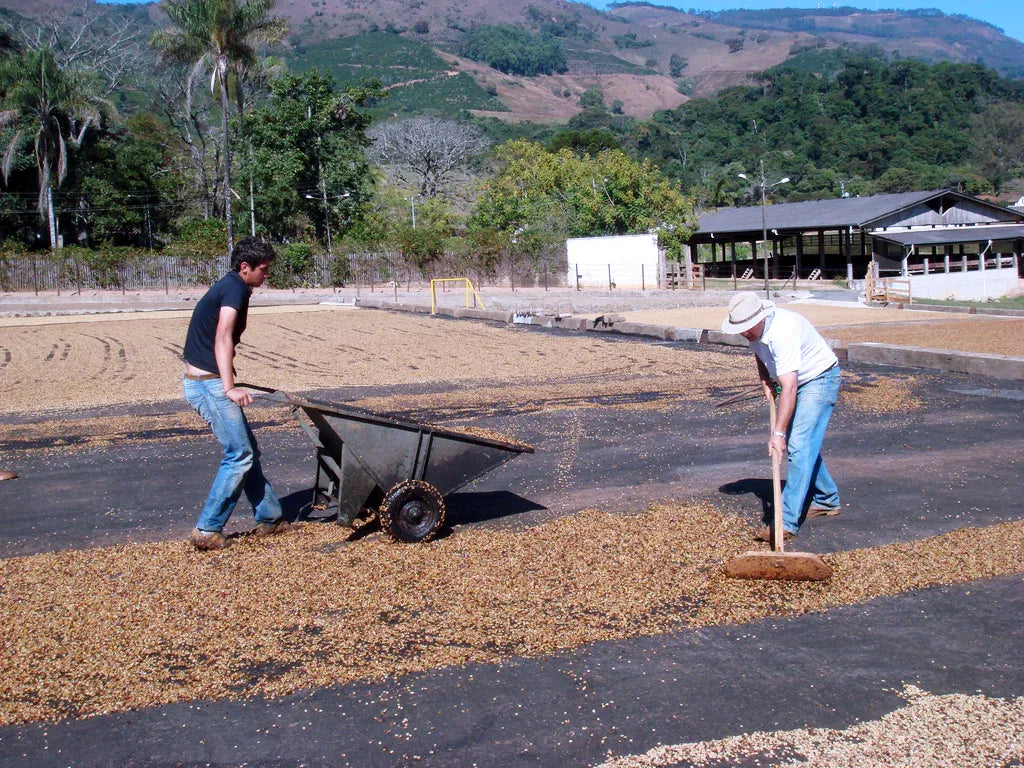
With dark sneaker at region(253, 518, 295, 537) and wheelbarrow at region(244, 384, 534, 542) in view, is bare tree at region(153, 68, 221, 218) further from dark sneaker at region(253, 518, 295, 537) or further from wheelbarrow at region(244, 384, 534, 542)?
wheelbarrow at region(244, 384, 534, 542)

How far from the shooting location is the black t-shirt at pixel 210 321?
19.2 ft

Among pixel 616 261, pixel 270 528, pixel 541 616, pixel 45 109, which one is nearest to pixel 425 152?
pixel 616 261

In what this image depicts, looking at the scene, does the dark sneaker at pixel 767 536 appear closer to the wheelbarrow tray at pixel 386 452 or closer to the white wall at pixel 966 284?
the wheelbarrow tray at pixel 386 452

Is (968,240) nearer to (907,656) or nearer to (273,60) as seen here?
(273,60)

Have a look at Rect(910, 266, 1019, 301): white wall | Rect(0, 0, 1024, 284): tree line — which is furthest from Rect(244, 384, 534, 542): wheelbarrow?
Rect(0, 0, 1024, 284): tree line

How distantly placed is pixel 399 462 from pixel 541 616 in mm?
1520

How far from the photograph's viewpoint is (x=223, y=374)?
19.0 feet

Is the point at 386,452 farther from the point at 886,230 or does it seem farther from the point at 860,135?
the point at 860,135

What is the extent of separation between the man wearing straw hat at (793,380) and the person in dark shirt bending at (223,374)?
2.79m

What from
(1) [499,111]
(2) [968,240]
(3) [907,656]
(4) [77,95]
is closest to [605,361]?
(3) [907,656]

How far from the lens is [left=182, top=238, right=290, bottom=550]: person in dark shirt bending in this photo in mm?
5812

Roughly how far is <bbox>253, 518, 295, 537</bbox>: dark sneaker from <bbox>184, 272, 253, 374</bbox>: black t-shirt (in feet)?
3.39

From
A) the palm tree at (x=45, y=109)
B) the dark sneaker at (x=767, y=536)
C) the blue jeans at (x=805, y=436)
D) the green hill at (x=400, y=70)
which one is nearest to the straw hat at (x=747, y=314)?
the blue jeans at (x=805, y=436)

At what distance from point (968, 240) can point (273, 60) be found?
37.2 metres
